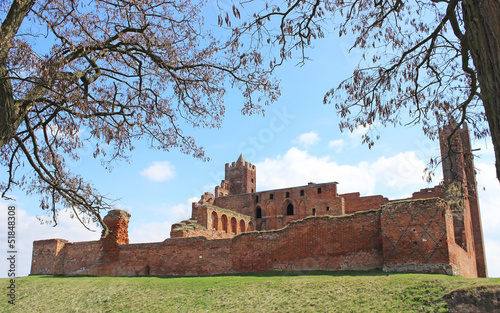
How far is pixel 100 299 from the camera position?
15.9 metres

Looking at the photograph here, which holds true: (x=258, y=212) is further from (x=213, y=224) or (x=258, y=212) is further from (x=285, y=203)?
(x=213, y=224)

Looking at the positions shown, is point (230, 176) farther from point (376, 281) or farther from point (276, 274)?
point (376, 281)

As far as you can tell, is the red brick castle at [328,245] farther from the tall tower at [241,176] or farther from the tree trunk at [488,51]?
the tall tower at [241,176]

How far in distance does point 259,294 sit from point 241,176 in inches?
1600

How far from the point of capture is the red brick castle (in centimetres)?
1544

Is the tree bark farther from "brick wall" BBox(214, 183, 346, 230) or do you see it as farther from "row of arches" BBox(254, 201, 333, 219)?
"row of arches" BBox(254, 201, 333, 219)

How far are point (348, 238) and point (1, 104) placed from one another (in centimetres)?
1420

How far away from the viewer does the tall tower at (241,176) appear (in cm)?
5406

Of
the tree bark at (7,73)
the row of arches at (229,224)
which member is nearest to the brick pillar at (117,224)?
the row of arches at (229,224)

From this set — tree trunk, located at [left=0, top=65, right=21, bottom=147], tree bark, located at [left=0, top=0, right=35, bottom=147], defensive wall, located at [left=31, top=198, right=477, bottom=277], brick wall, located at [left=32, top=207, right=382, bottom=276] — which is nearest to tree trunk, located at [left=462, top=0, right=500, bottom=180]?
tree bark, located at [left=0, top=0, right=35, bottom=147]

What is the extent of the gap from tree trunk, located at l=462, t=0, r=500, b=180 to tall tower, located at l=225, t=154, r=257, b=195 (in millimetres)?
48972

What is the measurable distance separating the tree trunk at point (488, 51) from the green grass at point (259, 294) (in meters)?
7.57

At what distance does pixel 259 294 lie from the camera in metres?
14.0

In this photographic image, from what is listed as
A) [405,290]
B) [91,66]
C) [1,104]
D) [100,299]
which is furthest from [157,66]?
[100,299]
